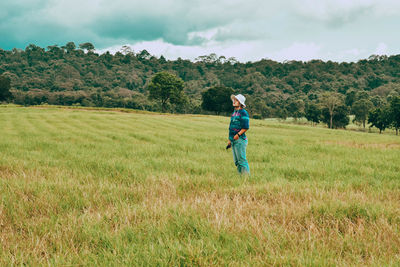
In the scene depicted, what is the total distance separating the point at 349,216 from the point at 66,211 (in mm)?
3977

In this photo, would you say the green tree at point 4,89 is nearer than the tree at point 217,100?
Yes

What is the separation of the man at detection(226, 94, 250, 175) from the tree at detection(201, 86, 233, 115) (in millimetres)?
89304

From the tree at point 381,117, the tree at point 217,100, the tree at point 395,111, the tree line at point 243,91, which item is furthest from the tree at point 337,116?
the tree at point 217,100

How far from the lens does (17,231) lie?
10.1 ft

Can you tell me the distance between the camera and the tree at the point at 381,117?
6987 cm

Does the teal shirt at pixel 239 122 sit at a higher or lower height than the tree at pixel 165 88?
lower

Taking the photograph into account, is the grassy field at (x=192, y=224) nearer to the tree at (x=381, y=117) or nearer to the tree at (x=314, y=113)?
the tree at (x=381, y=117)

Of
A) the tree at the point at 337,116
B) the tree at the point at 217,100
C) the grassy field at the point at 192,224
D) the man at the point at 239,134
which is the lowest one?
the grassy field at the point at 192,224

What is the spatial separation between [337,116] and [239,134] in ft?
303

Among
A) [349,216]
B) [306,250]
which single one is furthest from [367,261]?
[349,216]

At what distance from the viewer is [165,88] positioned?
81.1 m

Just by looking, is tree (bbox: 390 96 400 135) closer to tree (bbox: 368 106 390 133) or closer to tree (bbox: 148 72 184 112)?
tree (bbox: 368 106 390 133)

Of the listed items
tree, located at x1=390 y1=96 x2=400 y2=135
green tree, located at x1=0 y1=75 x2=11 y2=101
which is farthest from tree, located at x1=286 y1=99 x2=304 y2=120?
green tree, located at x1=0 y1=75 x2=11 y2=101

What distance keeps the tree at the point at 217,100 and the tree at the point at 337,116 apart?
112 ft
